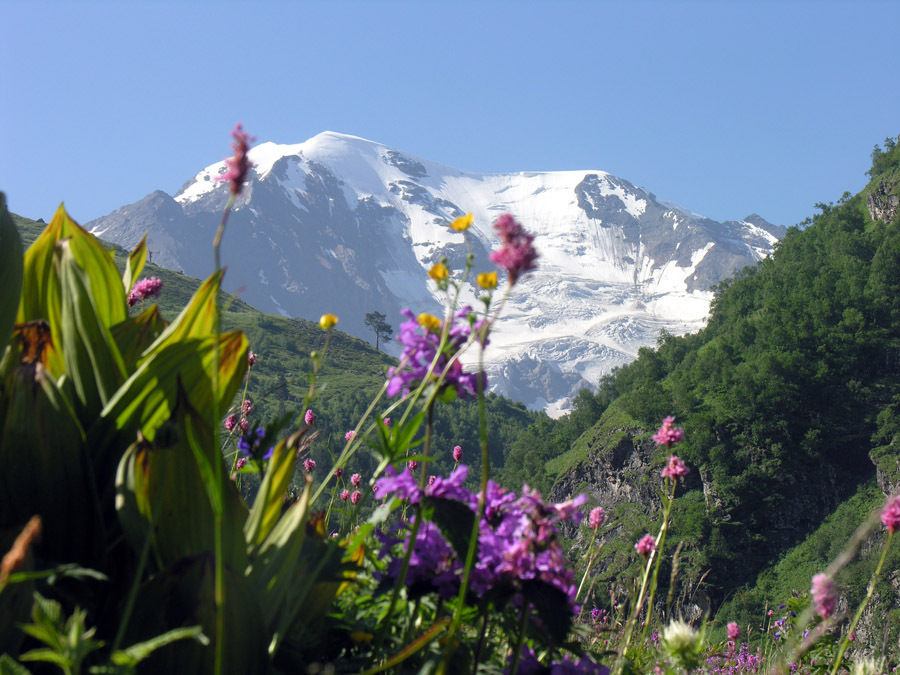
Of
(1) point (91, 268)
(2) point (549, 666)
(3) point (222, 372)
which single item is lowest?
(2) point (549, 666)

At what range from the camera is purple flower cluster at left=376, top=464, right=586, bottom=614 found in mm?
1389

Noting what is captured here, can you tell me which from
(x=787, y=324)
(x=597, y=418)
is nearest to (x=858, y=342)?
(x=787, y=324)

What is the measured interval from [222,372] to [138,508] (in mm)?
347

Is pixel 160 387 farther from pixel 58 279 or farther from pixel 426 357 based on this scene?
pixel 426 357

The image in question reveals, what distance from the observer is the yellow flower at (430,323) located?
1668 millimetres

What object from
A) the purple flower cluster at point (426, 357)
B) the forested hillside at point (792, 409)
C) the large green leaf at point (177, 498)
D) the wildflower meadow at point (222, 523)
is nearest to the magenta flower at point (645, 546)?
the wildflower meadow at point (222, 523)

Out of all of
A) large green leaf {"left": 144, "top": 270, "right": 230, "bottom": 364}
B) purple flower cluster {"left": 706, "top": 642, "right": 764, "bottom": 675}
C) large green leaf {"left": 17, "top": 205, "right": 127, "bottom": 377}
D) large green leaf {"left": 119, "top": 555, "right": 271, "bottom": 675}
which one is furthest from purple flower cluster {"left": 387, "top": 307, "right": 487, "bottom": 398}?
purple flower cluster {"left": 706, "top": 642, "right": 764, "bottom": 675}

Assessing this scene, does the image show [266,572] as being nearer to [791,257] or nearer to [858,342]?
[858,342]

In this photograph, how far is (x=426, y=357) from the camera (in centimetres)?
177

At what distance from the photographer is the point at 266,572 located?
150cm

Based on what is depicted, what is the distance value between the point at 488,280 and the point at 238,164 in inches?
22.1

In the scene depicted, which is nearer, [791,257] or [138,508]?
[138,508]

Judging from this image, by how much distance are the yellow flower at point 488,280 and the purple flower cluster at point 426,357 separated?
167 mm

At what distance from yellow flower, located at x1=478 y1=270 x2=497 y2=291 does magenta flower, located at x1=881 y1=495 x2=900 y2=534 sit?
46.8 inches
